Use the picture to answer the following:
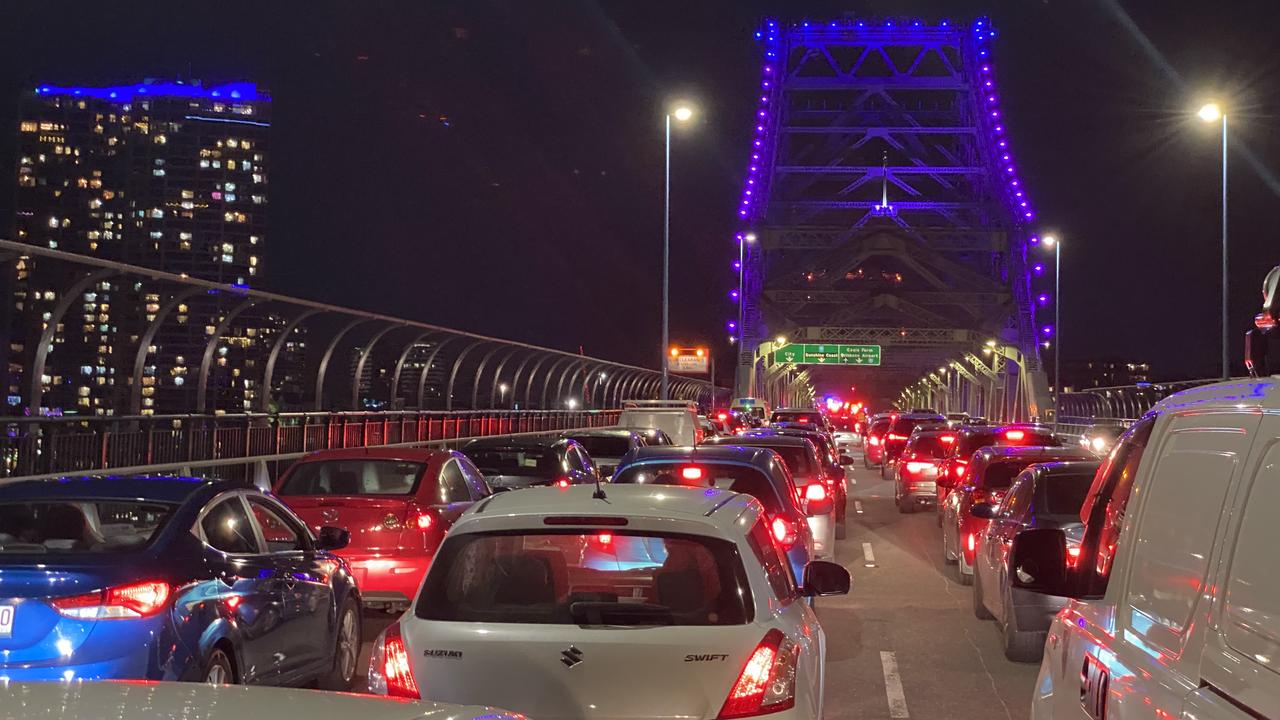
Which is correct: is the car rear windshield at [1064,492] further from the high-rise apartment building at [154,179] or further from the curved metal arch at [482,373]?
the curved metal arch at [482,373]

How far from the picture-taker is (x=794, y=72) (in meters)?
105

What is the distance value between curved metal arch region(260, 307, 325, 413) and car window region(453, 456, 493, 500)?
550cm

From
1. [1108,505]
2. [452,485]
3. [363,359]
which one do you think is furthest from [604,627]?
[363,359]

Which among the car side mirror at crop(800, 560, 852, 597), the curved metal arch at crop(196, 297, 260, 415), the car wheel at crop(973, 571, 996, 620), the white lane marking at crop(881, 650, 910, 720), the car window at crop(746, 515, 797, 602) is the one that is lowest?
the white lane marking at crop(881, 650, 910, 720)

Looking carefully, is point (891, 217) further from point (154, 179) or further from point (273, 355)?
point (273, 355)

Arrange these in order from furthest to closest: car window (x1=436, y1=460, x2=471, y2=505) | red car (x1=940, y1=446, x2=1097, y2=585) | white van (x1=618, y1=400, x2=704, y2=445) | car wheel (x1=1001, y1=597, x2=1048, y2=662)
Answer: white van (x1=618, y1=400, x2=704, y2=445)
red car (x1=940, y1=446, x2=1097, y2=585)
car window (x1=436, y1=460, x2=471, y2=505)
car wheel (x1=1001, y1=597, x2=1048, y2=662)

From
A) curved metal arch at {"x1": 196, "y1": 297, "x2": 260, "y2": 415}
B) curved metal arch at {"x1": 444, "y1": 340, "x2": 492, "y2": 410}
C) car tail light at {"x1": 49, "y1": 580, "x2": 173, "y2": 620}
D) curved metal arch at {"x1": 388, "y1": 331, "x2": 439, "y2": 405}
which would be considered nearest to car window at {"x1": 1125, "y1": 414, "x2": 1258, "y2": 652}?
car tail light at {"x1": 49, "y1": 580, "x2": 173, "y2": 620}

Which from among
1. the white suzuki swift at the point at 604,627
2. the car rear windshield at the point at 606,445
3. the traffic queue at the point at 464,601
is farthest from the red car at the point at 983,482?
the white suzuki swift at the point at 604,627

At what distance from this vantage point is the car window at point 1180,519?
3.10m

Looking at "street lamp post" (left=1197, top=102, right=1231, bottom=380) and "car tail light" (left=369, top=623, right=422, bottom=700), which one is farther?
"street lamp post" (left=1197, top=102, right=1231, bottom=380)

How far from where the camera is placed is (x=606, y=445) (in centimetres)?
2091

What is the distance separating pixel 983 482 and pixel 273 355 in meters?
8.86

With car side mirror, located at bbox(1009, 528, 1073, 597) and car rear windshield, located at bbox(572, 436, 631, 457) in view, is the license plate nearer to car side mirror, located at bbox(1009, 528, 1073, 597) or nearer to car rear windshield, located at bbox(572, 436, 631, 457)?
Result: car side mirror, located at bbox(1009, 528, 1073, 597)

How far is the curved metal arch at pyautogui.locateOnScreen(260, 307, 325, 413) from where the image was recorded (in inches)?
691
